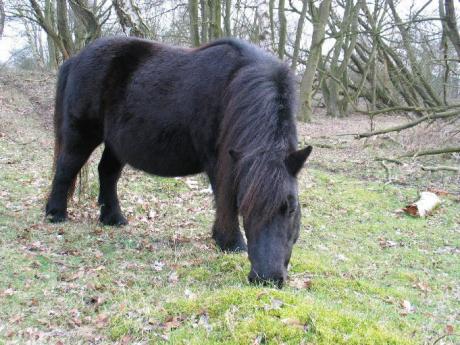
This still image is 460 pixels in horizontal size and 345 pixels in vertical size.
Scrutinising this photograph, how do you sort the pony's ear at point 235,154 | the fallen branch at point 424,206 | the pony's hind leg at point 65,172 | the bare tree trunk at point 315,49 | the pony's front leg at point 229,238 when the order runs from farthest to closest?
the bare tree trunk at point 315,49, the fallen branch at point 424,206, the pony's hind leg at point 65,172, the pony's front leg at point 229,238, the pony's ear at point 235,154

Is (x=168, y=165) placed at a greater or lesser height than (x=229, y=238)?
greater

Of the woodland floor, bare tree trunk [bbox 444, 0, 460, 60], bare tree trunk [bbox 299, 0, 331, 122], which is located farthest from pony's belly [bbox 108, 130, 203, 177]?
bare tree trunk [bbox 299, 0, 331, 122]

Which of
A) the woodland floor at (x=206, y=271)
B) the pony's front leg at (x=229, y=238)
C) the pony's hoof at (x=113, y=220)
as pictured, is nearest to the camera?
the woodland floor at (x=206, y=271)

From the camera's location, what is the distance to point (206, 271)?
477 centimetres

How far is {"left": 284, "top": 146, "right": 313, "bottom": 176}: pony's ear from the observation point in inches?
161

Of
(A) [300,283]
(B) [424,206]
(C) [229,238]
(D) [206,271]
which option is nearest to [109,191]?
(C) [229,238]

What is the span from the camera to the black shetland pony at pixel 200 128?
158 inches

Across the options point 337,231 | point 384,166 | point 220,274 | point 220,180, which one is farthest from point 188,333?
point 384,166

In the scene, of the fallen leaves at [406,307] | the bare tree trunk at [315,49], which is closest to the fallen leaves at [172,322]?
the fallen leaves at [406,307]

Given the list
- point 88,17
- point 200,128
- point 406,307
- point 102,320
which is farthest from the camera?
point 88,17

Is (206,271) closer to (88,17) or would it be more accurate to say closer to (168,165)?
(168,165)

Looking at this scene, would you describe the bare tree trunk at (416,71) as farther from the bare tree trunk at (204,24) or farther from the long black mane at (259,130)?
the long black mane at (259,130)

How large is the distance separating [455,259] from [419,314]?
7.57 feet

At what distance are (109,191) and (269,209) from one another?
347cm
